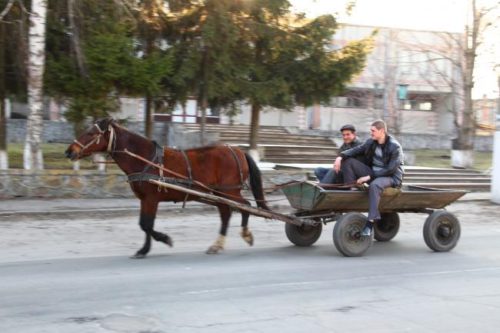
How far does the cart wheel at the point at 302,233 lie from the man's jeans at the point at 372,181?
1142 mm

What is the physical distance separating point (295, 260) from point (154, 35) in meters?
13.0

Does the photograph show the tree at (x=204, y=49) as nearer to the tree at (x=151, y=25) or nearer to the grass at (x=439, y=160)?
the tree at (x=151, y=25)

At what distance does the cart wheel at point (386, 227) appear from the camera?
1107cm

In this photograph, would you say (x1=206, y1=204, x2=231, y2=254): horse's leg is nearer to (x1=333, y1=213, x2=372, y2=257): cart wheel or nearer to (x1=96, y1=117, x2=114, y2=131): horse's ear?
(x1=333, y1=213, x2=372, y2=257): cart wheel

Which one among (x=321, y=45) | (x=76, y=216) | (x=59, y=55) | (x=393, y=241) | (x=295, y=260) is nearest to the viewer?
(x=295, y=260)

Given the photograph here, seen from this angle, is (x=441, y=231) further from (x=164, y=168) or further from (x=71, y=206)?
(x=71, y=206)

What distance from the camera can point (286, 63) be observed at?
22.7 metres

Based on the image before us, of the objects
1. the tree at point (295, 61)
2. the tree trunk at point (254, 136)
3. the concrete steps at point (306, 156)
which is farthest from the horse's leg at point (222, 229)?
the tree trunk at point (254, 136)

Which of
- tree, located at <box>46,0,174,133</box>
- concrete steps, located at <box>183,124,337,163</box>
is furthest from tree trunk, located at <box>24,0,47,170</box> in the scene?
concrete steps, located at <box>183,124,337,163</box>

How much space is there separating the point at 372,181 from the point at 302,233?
5.33ft

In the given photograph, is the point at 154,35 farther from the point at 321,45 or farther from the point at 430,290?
the point at 430,290

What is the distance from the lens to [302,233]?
406 inches

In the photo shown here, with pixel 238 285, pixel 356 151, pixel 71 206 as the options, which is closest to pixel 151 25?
pixel 71 206

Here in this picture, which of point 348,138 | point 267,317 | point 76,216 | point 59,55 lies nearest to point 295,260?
point 348,138
